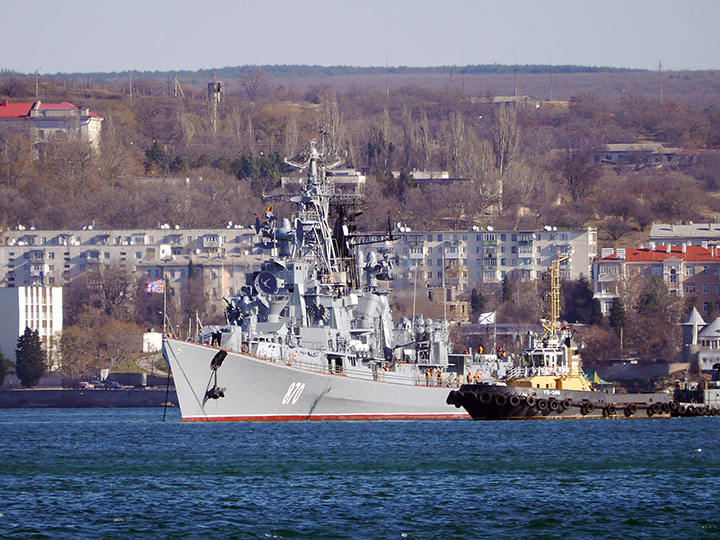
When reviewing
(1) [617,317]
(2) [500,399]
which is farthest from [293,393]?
(1) [617,317]

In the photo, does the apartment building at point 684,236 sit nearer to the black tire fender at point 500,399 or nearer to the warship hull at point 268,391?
the black tire fender at point 500,399

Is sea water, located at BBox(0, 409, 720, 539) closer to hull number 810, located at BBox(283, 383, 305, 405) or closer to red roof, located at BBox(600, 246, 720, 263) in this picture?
hull number 810, located at BBox(283, 383, 305, 405)

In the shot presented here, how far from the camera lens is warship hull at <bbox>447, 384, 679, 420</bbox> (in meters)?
67.2

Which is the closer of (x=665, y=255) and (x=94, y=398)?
(x=94, y=398)

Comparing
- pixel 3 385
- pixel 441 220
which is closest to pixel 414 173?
pixel 441 220

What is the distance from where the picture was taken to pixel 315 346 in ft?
225

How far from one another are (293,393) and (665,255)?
81.4 metres

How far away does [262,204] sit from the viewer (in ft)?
596

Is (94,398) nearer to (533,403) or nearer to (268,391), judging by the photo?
(268,391)

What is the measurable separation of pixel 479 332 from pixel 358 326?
51.7 meters

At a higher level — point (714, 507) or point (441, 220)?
point (441, 220)

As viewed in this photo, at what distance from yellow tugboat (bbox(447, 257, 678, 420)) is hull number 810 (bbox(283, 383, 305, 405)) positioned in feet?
22.2

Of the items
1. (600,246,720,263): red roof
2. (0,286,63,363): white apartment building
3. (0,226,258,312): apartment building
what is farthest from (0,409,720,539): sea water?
(0,226,258,312): apartment building

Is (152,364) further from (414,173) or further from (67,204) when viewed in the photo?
(414,173)
